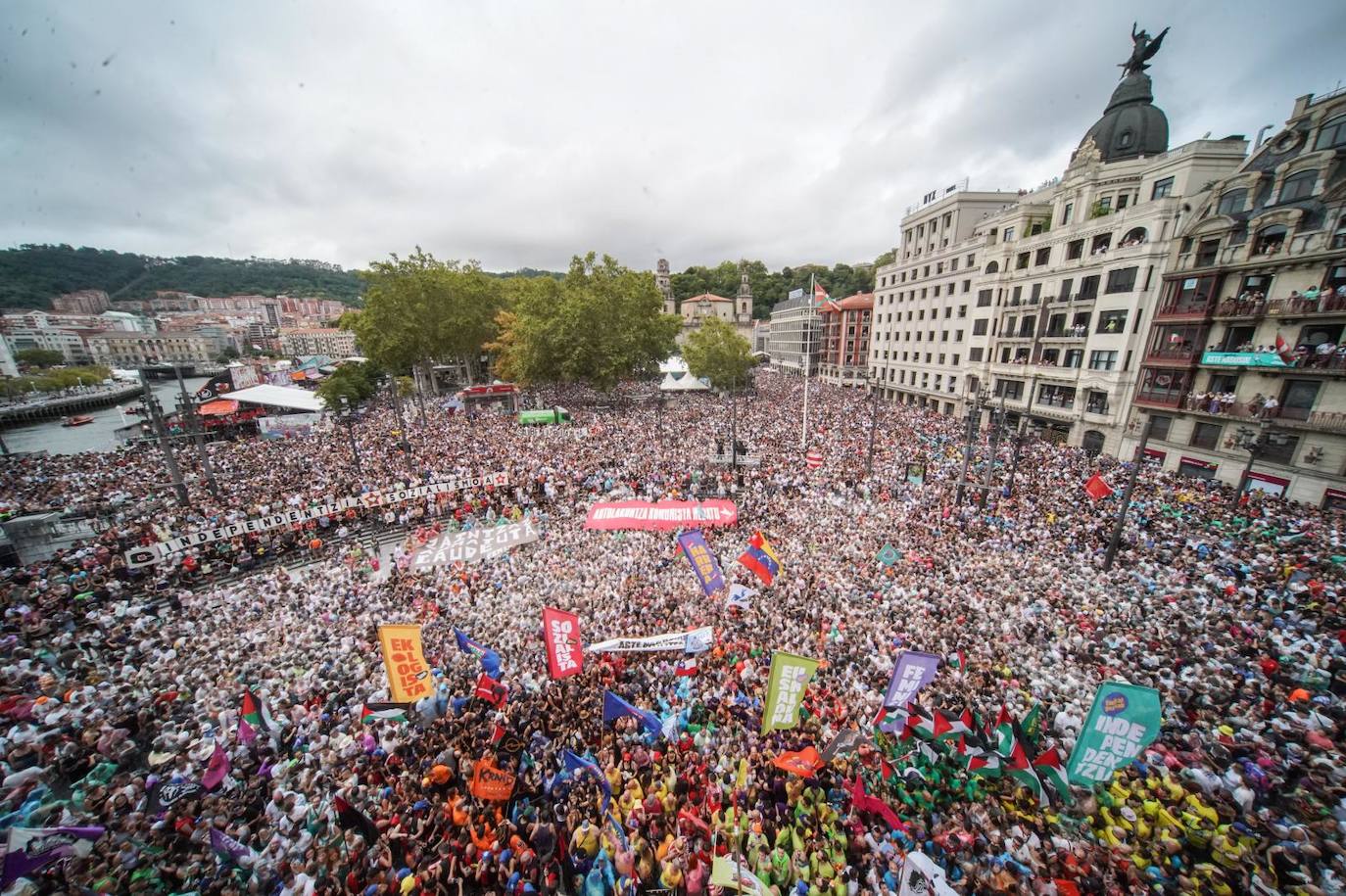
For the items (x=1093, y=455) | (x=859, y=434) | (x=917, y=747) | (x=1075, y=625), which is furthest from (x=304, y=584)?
(x=1093, y=455)

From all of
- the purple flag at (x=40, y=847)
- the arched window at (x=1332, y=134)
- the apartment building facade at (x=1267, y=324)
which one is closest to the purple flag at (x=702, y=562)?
the purple flag at (x=40, y=847)

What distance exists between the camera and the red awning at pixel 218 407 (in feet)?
115

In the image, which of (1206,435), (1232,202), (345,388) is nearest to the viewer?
(1232,202)

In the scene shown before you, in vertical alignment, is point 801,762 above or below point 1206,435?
below

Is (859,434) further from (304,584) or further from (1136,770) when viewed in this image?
(304,584)

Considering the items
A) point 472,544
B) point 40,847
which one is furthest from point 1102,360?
point 40,847

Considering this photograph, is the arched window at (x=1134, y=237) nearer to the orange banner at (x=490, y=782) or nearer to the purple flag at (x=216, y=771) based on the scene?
the orange banner at (x=490, y=782)

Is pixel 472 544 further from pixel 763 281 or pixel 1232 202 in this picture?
pixel 763 281

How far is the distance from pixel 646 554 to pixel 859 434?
20966 millimetres

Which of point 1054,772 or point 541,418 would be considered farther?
point 541,418

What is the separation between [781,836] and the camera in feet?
23.9

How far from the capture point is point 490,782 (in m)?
7.91

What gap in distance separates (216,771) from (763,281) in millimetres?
117343

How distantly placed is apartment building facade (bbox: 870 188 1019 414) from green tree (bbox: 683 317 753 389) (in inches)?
582
